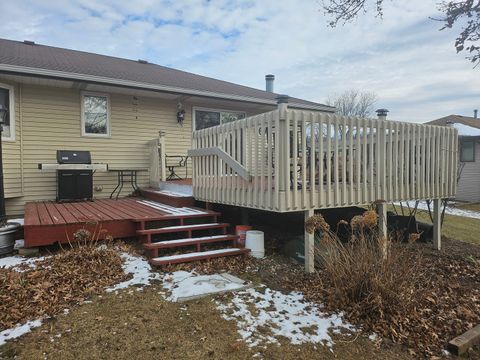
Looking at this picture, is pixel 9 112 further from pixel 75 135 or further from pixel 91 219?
pixel 91 219

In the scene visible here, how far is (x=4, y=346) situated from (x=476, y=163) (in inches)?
739

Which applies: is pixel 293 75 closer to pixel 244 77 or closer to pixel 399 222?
pixel 244 77

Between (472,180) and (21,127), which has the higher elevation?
(21,127)

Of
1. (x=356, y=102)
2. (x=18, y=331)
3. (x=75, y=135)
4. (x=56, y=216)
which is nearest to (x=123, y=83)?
(x=75, y=135)

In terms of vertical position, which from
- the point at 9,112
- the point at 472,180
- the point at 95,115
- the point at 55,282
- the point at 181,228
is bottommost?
the point at 55,282

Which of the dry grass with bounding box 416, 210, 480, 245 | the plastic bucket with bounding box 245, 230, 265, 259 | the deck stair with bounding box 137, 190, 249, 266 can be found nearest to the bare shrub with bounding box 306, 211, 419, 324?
the plastic bucket with bounding box 245, 230, 265, 259

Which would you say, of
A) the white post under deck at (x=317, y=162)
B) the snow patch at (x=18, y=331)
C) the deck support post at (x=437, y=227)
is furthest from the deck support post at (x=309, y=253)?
the deck support post at (x=437, y=227)

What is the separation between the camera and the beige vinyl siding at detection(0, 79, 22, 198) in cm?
665

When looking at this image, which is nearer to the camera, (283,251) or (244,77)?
(283,251)

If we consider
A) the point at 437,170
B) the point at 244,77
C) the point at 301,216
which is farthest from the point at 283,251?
the point at 244,77

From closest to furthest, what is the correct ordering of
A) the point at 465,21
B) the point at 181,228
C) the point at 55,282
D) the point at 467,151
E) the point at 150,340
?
1. the point at 150,340
2. the point at 55,282
3. the point at 465,21
4. the point at 181,228
5. the point at 467,151

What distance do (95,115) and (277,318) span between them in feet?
21.9

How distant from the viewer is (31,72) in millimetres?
6273

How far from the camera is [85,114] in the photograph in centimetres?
773
